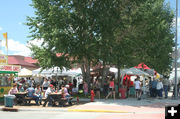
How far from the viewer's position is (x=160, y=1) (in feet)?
118

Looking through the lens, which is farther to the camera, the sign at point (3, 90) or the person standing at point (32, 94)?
the sign at point (3, 90)

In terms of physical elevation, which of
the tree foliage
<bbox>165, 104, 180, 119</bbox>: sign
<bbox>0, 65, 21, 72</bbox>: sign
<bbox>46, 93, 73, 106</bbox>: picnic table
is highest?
the tree foliage

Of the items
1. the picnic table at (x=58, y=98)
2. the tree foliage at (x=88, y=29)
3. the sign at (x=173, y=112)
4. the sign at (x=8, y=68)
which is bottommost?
the picnic table at (x=58, y=98)

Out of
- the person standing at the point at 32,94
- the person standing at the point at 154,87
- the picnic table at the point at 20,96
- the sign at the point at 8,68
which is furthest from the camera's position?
the person standing at the point at 154,87

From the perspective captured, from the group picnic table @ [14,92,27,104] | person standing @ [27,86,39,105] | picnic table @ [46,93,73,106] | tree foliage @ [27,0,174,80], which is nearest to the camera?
picnic table @ [46,93,73,106]

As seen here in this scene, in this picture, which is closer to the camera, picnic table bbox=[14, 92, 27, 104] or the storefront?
picnic table bbox=[14, 92, 27, 104]

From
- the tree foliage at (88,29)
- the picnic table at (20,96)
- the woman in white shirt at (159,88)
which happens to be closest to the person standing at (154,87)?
the woman in white shirt at (159,88)

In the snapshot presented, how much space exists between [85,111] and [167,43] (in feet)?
77.7

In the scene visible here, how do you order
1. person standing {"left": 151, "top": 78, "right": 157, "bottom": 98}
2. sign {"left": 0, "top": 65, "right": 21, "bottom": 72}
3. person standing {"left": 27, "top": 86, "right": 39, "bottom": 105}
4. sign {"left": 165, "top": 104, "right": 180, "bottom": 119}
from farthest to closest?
person standing {"left": 151, "top": 78, "right": 157, "bottom": 98}, sign {"left": 0, "top": 65, "right": 21, "bottom": 72}, person standing {"left": 27, "top": 86, "right": 39, "bottom": 105}, sign {"left": 165, "top": 104, "right": 180, "bottom": 119}

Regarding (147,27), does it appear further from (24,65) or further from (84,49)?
(24,65)

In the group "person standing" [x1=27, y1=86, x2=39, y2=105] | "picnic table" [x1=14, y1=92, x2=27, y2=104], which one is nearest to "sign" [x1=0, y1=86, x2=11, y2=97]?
"picnic table" [x1=14, y1=92, x2=27, y2=104]

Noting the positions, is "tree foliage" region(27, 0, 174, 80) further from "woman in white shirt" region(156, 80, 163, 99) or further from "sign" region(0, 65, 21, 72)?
Answer: "woman in white shirt" region(156, 80, 163, 99)

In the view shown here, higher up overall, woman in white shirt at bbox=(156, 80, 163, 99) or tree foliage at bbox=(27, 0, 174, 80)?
tree foliage at bbox=(27, 0, 174, 80)

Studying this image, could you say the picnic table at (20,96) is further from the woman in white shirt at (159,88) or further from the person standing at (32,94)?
the woman in white shirt at (159,88)
